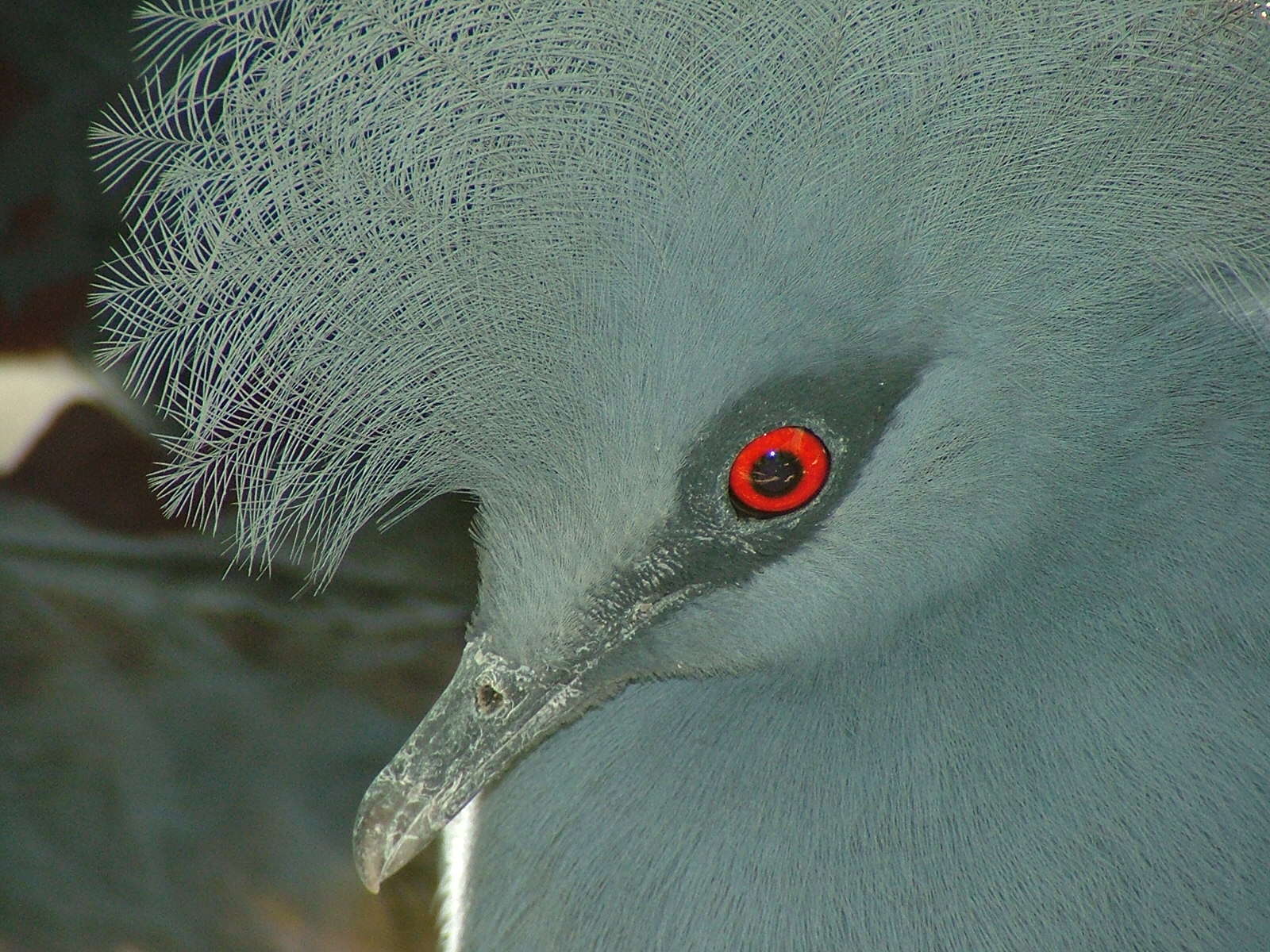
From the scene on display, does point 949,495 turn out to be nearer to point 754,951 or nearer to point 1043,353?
point 1043,353

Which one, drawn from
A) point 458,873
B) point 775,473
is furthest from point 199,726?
point 775,473

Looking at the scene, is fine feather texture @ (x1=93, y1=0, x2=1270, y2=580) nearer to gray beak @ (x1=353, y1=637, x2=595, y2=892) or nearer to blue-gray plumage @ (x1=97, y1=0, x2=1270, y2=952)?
blue-gray plumage @ (x1=97, y1=0, x2=1270, y2=952)

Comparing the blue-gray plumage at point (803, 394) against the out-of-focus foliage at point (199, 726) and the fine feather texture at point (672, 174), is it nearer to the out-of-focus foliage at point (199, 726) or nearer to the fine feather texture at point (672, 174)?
the fine feather texture at point (672, 174)

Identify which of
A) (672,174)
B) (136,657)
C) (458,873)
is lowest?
(136,657)

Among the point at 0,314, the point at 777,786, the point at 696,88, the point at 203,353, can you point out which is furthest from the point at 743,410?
the point at 0,314

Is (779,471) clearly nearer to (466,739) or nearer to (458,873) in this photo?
(466,739)

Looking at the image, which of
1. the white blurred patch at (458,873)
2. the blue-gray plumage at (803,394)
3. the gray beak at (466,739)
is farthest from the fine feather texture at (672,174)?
the white blurred patch at (458,873)
